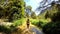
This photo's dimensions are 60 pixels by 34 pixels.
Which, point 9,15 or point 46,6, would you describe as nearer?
point 46,6

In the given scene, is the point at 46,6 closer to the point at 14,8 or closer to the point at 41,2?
the point at 41,2

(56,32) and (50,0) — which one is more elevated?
(50,0)

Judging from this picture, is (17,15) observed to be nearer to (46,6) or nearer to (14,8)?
(14,8)

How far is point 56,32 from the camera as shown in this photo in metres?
13.9

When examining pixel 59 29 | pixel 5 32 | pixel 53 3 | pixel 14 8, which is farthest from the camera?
pixel 14 8

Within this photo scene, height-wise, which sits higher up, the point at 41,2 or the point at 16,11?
the point at 41,2

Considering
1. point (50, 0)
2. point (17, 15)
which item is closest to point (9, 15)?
point (17, 15)

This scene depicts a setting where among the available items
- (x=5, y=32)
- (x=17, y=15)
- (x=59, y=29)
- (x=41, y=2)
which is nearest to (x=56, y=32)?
(x=59, y=29)

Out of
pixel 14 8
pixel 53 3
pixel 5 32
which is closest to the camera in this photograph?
pixel 53 3

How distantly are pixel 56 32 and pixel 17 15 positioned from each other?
1838cm

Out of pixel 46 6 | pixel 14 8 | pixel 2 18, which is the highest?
pixel 46 6

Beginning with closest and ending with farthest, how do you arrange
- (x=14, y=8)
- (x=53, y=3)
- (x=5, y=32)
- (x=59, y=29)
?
(x=53, y=3) → (x=59, y=29) → (x=5, y=32) → (x=14, y=8)

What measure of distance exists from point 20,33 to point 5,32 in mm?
1532

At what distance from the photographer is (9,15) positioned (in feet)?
103
